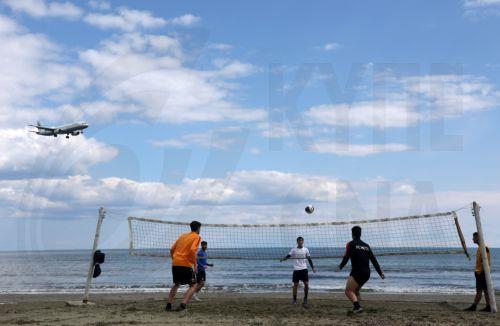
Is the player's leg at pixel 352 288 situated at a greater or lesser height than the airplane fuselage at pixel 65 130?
lesser

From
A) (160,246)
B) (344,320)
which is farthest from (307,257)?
(160,246)

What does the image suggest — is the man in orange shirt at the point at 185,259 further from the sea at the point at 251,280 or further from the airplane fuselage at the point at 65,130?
the airplane fuselage at the point at 65,130

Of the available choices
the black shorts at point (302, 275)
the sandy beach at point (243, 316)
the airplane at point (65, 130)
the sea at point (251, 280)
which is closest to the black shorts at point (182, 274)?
the sandy beach at point (243, 316)

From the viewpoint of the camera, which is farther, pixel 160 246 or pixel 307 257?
pixel 160 246

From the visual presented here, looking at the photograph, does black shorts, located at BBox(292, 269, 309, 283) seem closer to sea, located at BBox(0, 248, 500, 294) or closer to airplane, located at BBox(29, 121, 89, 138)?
sea, located at BBox(0, 248, 500, 294)

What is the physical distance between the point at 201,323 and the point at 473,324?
4451 mm

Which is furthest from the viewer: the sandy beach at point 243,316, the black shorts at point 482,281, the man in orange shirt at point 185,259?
the black shorts at point 482,281

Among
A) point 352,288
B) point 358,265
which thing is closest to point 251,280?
point 352,288

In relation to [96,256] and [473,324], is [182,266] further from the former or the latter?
[473,324]

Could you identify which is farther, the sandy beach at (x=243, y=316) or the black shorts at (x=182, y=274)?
the black shorts at (x=182, y=274)

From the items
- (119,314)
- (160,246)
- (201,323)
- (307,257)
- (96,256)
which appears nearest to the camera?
(201,323)

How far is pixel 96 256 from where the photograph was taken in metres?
11.3

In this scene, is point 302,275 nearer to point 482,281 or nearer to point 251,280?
point 482,281

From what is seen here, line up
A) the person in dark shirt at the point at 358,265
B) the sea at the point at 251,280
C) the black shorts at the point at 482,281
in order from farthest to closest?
the sea at the point at 251,280, the black shorts at the point at 482,281, the person in dark shirt at the point at 358,265
